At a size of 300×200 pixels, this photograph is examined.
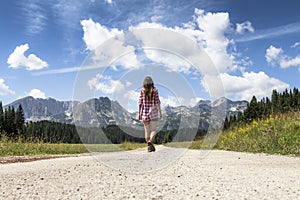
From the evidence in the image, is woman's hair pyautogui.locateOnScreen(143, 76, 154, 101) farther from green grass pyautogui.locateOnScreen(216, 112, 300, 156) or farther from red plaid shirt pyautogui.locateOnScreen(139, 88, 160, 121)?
green grass pyautogui.locateOnScreen(216, 112, 300, 156)

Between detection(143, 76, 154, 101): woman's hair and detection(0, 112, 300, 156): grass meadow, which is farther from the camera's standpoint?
detection(0, 112, 300, 156): grass meadow

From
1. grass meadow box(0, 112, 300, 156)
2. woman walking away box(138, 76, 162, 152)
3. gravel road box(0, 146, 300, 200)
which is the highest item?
woman walking away box(138, 76, 162, 152)

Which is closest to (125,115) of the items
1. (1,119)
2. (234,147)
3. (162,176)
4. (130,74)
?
(130,74)

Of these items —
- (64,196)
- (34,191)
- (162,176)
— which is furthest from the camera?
(162,176)

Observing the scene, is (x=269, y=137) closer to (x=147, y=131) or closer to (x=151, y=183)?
(x=147, y=131)

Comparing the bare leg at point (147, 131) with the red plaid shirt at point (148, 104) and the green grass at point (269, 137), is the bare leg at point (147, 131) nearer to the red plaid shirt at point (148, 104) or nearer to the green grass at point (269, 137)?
the red plaid shirt at point (148, 104)

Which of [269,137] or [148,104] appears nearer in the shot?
[148,104]

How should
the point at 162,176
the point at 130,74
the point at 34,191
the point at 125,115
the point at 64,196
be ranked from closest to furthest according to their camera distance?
the point at 64,196 < the point at 34,191 < the point at 162,176 < the point at 130,74 < the point at 125,115

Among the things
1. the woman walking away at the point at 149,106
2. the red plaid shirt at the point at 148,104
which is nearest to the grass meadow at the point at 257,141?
the woman walking away at the point at 149,106

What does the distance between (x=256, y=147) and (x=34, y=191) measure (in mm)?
9909

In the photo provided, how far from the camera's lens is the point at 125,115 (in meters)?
12.4

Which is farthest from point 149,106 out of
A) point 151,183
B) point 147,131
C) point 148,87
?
point 151,183

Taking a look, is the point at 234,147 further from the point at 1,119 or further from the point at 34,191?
the point at 1,119

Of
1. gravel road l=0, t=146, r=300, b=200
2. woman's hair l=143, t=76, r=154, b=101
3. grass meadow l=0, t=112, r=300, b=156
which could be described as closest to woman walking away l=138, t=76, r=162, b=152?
woman's hair l=143, t=76, r=154, b=101
